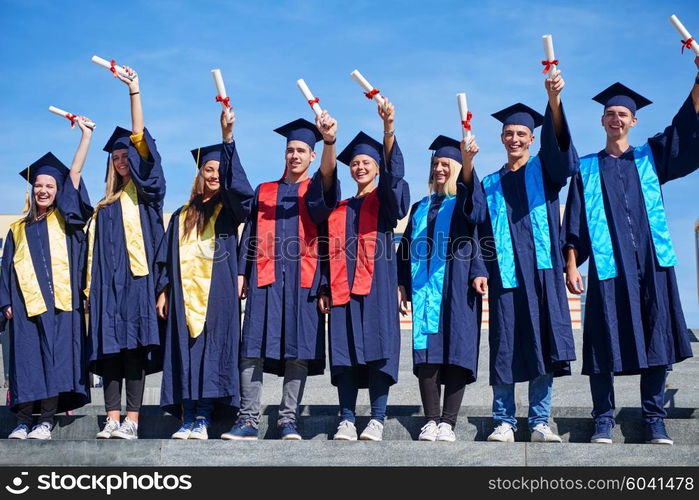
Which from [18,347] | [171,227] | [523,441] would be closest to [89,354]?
[18,347]

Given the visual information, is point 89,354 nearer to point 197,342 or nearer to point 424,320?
point 197,342

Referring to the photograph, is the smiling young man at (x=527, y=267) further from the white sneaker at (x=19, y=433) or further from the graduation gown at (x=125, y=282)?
the white sneaker at (x=19, y=433)

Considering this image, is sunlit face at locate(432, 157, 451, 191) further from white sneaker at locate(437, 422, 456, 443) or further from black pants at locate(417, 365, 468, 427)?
white sneaker at locate(437, 422, 456, 443)

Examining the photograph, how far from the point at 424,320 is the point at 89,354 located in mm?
2068

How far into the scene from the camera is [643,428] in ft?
17.9

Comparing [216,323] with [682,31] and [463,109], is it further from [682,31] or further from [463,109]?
[682,31]

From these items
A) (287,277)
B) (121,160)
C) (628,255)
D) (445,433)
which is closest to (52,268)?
(121,160)

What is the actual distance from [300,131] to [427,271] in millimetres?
→ 1156

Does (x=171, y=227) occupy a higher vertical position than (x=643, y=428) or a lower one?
higher

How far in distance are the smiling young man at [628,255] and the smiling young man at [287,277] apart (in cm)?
146

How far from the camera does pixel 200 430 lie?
18.5 feet

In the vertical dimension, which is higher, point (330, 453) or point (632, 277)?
point (632, 277)
